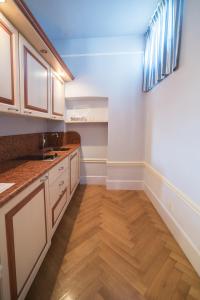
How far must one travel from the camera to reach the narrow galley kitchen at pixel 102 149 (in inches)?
49.4

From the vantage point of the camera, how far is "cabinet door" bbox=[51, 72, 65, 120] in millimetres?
2549

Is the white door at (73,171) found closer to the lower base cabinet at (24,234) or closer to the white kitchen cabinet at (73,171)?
the white kitchen cabinet at (73,171)

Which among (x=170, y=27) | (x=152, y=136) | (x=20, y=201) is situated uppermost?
(x=170, y=27)

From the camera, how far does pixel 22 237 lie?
107 cm

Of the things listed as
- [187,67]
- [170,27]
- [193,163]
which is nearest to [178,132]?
[193,163]

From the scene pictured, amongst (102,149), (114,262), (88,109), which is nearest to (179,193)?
(114,262)

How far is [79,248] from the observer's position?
1687 millimetres

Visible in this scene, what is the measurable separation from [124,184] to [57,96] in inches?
83.5

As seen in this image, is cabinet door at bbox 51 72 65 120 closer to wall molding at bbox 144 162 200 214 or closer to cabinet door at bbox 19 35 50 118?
cabinet door at bbox 19 35 50 118

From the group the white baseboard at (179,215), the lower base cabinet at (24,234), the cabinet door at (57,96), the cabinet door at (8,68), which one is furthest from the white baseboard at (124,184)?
the cabinet door at (8,68)

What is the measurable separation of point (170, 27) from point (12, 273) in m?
2.69

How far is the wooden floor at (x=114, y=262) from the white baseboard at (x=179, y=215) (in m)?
0.09

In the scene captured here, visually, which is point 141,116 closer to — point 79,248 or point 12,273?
point 79,248

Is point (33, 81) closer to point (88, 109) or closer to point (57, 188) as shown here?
point (57, 188)
